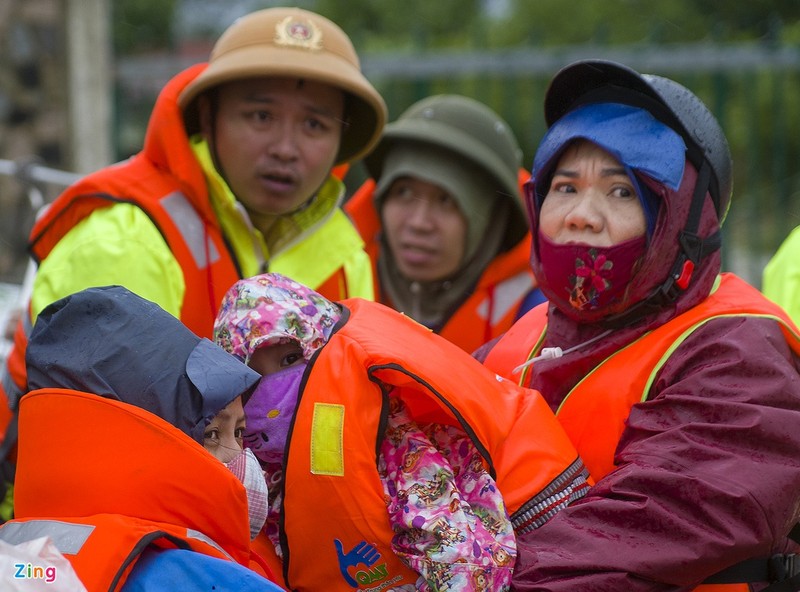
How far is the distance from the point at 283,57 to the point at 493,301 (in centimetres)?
171

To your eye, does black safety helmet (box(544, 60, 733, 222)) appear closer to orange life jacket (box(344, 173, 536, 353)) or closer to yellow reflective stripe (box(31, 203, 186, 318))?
yellow reflective stripe (box(31, 203, 186, 318))

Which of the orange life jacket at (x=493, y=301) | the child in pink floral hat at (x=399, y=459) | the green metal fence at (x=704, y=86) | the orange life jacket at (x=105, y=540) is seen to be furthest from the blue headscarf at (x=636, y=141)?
the green metal fence at (x=704, y=86)

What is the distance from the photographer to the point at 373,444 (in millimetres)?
2414

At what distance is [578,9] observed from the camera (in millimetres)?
12547

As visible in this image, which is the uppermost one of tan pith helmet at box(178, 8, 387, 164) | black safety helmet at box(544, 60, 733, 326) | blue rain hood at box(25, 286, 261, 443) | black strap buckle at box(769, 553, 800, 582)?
tan pith helmet at box(178, 8, 387, 164)

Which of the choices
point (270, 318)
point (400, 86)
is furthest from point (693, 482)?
point (400, 86)

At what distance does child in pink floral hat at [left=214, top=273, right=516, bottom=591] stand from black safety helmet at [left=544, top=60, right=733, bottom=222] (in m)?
0.85

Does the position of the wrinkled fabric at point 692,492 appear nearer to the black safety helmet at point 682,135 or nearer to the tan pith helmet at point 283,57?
the black safety helmet at point 682,135

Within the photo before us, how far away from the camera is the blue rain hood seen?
7.23 feet

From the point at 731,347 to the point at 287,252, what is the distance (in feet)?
5.85

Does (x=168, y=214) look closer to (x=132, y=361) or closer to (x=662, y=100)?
(x=132, y=361)

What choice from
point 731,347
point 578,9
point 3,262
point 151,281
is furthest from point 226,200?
point 578,9

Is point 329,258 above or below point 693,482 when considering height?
above

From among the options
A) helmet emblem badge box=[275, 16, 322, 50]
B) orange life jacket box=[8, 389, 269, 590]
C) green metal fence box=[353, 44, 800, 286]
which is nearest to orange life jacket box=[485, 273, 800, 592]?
orange life jacket box=[8, 389, 269, 590]
